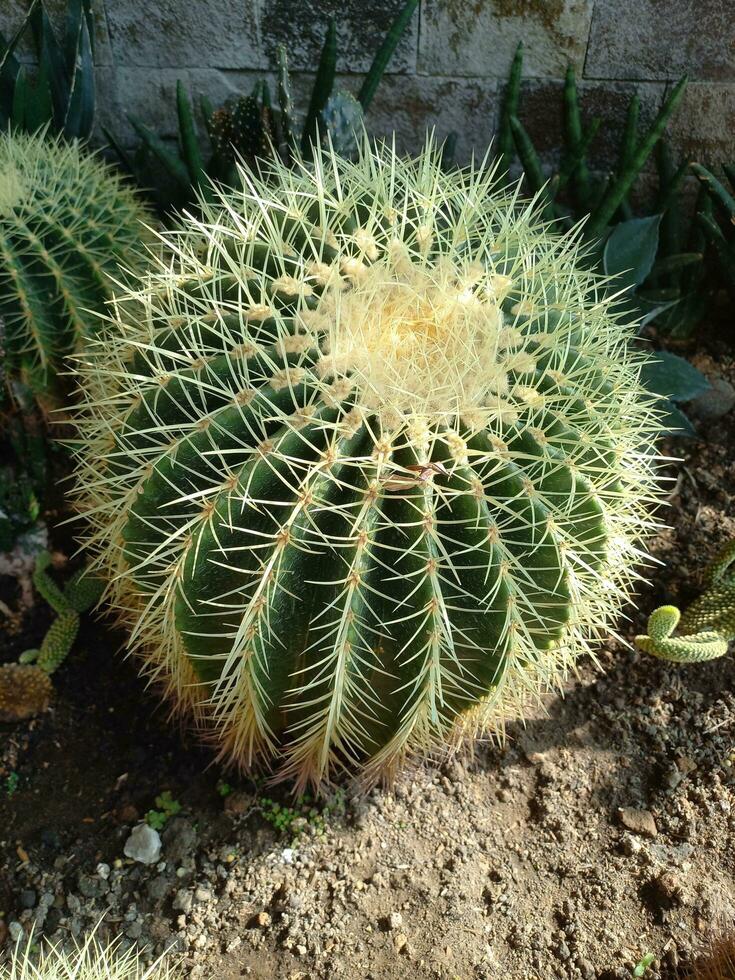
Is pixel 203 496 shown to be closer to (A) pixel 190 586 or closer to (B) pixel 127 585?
(A) pixel 190 586

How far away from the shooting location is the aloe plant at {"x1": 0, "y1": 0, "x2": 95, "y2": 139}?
1.97 meters

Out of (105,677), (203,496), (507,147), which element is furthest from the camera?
(507,147)

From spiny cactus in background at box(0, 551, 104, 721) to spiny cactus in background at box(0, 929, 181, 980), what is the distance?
0.41 meters

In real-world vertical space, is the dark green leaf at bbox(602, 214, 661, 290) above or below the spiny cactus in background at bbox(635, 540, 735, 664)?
above

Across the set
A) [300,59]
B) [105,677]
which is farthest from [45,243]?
[300,59]

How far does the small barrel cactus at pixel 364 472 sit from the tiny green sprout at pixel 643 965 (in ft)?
1.33

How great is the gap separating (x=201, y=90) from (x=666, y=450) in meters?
1.56

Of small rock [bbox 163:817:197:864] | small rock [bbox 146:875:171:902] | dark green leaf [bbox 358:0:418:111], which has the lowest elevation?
small rock [bbox 146:875:171:902]

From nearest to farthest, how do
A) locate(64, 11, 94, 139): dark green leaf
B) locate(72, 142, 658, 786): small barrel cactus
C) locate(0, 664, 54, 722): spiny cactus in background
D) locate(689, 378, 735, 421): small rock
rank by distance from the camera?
locate(72, 142, 658, 786): small barrel cactus → locate(0, 664, 54, 722): spiny cactus in background → locate(64, 11, 94, 139): dark green leaf → locate(689, 378, 735, 421): small rock

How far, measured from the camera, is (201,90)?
2320 mm

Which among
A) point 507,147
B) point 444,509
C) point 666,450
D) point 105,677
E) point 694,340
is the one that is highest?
point 507,147

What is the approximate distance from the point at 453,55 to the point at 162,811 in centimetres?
195

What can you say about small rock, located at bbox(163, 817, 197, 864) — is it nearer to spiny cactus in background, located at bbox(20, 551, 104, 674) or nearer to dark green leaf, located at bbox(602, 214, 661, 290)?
spiny cactus in background, located at bbox(20, 551, 104, 674)

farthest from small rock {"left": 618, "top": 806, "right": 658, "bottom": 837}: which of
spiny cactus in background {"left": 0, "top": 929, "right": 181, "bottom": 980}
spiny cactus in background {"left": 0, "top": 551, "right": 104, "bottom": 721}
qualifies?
spiny cactus in background {"left": 0, "top": 551, "right": 104, "bottom": 721}
